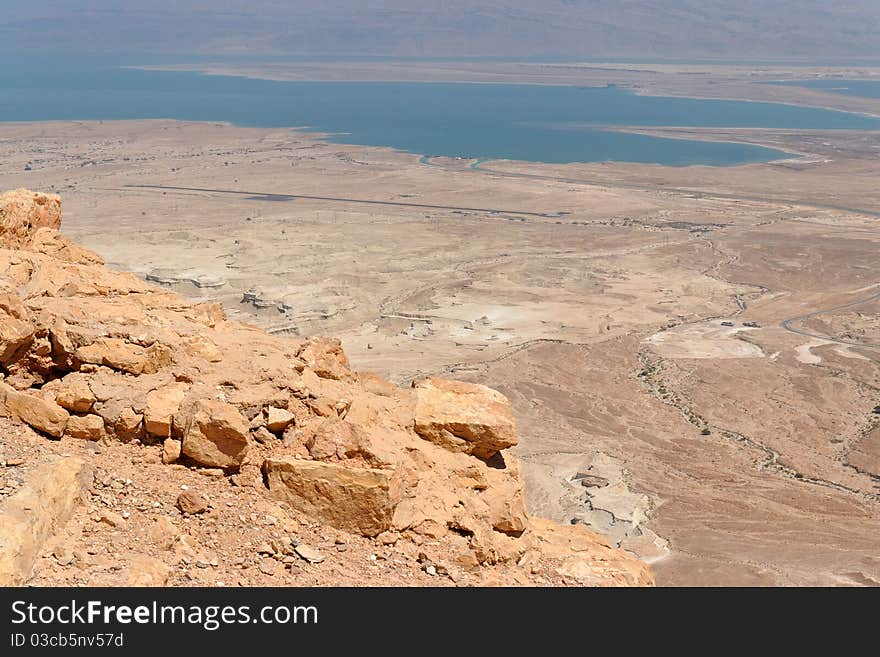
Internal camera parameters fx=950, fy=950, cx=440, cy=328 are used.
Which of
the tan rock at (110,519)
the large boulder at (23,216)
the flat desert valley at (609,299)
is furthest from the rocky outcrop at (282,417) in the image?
the flat desert valley at (609,299)

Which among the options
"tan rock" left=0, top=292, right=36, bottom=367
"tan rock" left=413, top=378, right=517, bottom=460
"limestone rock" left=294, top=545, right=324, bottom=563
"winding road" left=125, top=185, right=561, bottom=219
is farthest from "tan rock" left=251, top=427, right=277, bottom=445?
"winding road" left=125, top=185, right=561, bottom=219

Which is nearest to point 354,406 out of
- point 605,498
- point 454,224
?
point 605,498

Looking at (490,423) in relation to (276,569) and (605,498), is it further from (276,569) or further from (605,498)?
(605,498)

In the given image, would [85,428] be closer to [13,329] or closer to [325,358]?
[13,329]

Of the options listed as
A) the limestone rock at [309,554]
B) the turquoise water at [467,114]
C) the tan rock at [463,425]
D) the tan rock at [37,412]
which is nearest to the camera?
the limestone rock at [309,554]

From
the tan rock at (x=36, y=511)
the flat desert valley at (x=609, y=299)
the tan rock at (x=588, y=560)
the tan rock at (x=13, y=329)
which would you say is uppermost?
the tan rock at (x=13, y=329)

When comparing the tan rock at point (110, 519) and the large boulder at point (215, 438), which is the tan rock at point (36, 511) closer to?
the tan rock at point (110, 519)
